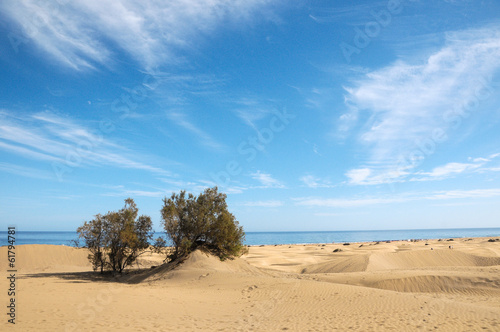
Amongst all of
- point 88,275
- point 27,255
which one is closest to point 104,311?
point 88,275

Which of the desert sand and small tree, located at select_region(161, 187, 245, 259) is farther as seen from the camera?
small tree, located at select_region(161, 187, 245, 259)

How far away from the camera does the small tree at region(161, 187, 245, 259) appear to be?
2353 centimetres

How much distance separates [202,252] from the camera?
24.1 meters

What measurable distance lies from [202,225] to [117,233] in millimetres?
6100

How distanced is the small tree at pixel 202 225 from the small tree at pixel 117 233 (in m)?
2.21

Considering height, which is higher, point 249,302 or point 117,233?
point 117,233

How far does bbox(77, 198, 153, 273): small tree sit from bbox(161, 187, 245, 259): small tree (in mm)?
2208

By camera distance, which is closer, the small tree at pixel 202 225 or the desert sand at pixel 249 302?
the desert sand at pixel 249 302

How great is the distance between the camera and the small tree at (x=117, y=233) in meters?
22.9

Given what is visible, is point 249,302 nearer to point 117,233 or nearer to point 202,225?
point 202,225

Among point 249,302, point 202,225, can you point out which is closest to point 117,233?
point 202,225

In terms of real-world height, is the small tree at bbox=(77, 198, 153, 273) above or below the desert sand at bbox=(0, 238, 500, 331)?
above

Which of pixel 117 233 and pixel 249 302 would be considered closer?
pixel 249 302

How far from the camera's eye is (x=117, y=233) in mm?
23031
